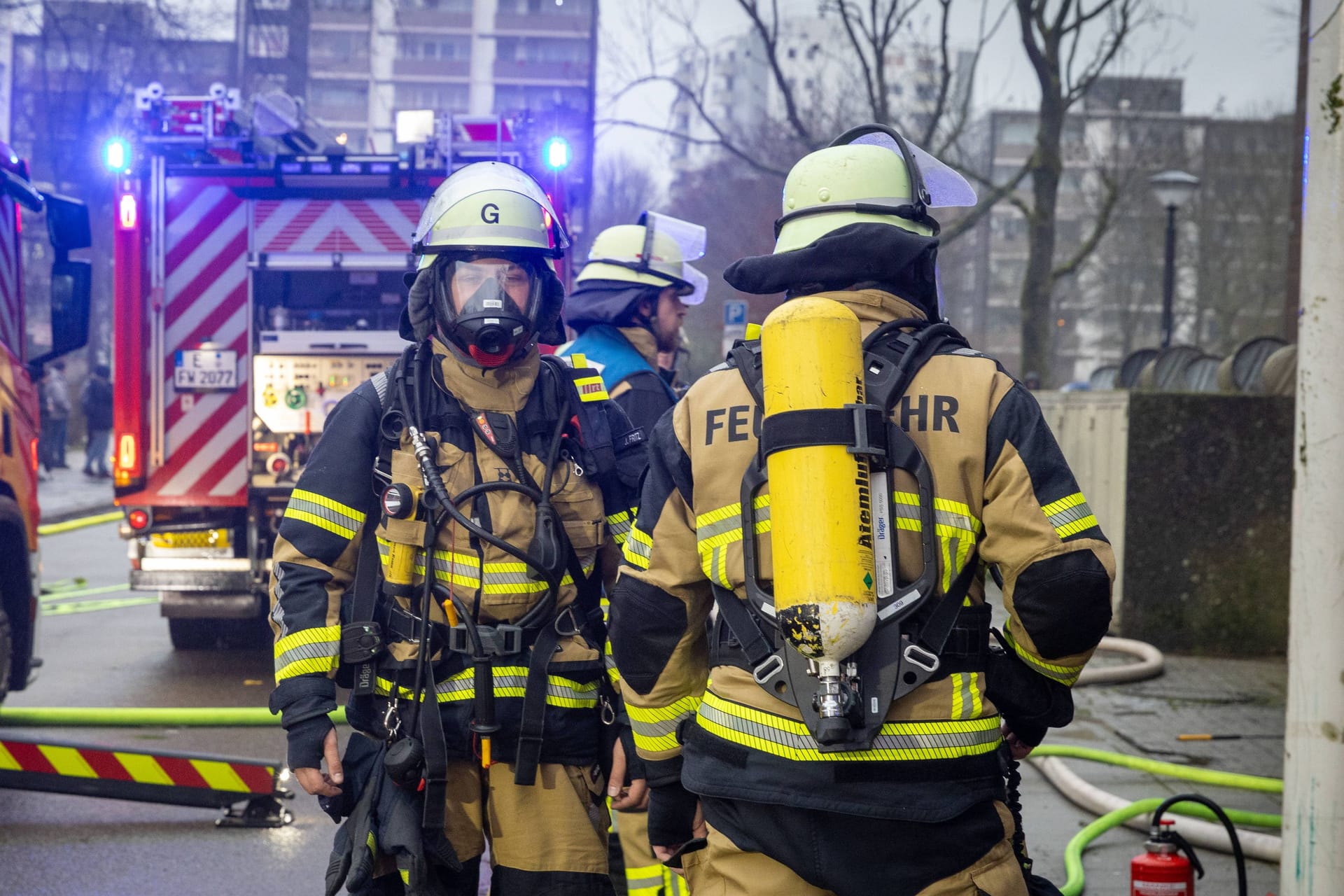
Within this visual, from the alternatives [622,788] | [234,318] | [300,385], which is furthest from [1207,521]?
[622,788]

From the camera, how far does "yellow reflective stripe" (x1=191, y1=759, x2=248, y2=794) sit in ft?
17.7

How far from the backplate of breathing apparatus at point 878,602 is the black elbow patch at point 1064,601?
11 centimetres

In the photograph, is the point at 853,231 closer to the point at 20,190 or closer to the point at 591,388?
the point at 591,388

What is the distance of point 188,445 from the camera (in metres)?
8.27

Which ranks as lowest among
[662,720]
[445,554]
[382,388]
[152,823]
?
[152,823]

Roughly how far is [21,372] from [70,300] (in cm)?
45

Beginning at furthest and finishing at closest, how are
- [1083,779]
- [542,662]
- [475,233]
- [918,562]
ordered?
[1083,779] → [475,233] → [542,662] → [918,562]

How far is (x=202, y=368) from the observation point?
824 centimetres

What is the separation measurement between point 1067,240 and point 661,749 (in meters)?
59.6

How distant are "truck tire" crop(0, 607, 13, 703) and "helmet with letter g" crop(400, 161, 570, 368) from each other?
3264mm

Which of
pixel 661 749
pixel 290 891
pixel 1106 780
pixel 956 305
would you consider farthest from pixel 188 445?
pixel 956 305

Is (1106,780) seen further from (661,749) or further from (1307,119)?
(661,749)

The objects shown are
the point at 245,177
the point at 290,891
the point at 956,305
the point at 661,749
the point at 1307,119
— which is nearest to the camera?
the point at 661,749

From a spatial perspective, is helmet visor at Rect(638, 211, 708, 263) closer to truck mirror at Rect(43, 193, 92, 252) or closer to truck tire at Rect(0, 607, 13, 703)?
truck mirror at Rect(43, 193, 92, 252)
